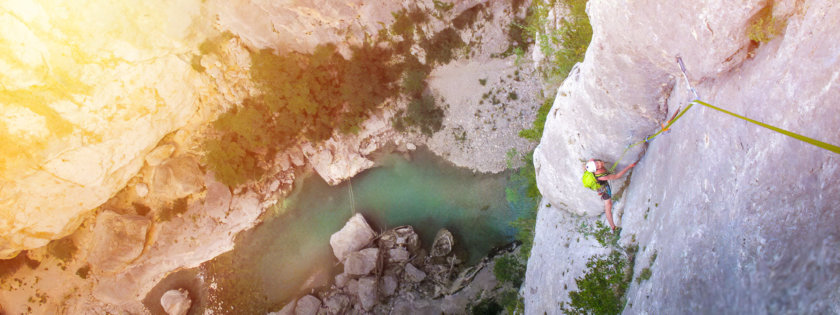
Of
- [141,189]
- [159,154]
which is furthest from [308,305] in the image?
[159,154]

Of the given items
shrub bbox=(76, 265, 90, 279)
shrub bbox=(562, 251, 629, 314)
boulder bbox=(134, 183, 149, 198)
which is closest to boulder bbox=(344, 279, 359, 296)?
boulder bbox=(134, 183, 149, 198)

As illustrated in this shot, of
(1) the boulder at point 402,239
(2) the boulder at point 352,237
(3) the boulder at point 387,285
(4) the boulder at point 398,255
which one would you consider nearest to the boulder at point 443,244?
(1) the boulder at point 402,239

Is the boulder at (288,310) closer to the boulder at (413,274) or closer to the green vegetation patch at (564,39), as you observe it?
the boulder at (413,274)

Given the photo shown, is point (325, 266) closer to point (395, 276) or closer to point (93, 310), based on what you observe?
point (395, 276)

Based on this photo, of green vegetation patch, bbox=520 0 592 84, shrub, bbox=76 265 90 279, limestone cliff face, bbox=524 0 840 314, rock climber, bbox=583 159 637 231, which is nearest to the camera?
limestone cliff face, bbox=524 0 840 314

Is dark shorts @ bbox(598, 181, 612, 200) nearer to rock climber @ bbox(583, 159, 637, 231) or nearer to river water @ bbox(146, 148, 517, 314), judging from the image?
rock climber @ bbox(583, 159, 637, 231)
